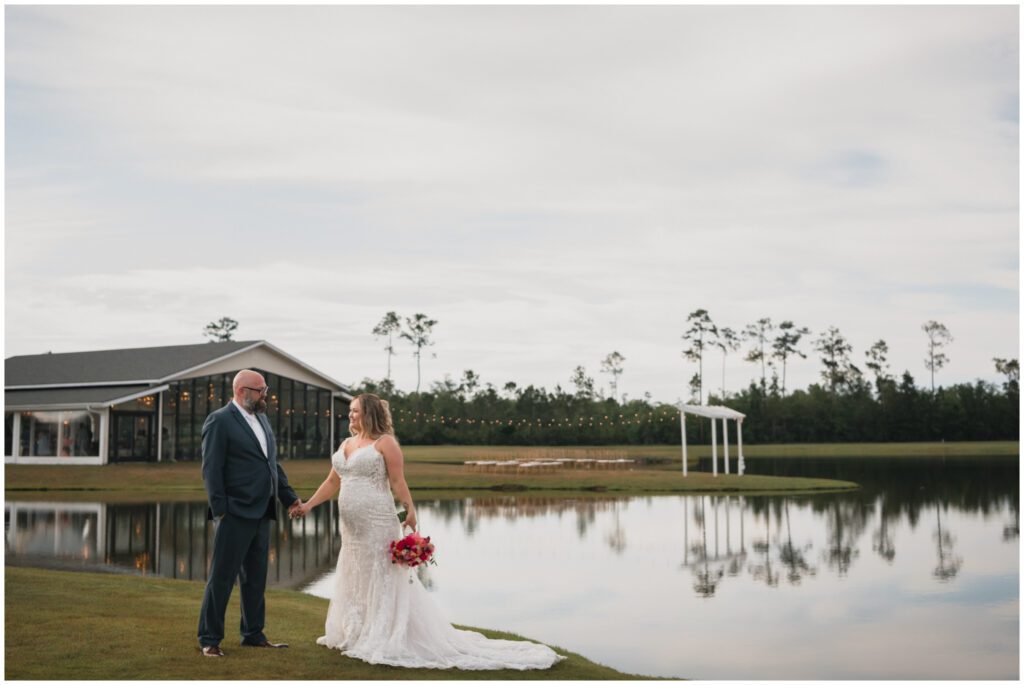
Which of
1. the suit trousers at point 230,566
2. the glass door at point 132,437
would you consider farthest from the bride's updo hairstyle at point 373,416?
the glass door at point 132,437

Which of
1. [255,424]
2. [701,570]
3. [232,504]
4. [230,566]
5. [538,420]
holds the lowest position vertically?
[701,570]

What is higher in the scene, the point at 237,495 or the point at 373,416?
the point at 373,416

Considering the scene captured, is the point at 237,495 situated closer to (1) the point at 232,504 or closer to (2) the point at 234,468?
(1) the point at 232,504

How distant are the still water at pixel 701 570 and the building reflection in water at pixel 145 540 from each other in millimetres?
62

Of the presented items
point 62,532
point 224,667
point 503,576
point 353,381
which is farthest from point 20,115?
point 353,381

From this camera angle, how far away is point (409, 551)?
7.78 metres

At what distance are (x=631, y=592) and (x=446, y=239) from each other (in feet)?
148

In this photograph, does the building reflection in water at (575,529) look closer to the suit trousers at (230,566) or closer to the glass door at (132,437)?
the suit trousers at (230,566)

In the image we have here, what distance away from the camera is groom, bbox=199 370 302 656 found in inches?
295

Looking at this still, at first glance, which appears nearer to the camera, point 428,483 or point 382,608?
point 382,608

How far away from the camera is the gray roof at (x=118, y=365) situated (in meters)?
42.3

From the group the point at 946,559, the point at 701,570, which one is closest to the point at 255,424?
the point at 701,570

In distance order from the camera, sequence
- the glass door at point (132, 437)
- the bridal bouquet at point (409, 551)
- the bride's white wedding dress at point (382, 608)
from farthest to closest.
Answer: the glass door at point (132, 437) → the bridal bouquet at point (409, 551) → the bride's white wedding dress at point (382, 608)

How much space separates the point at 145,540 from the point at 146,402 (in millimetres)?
25110
